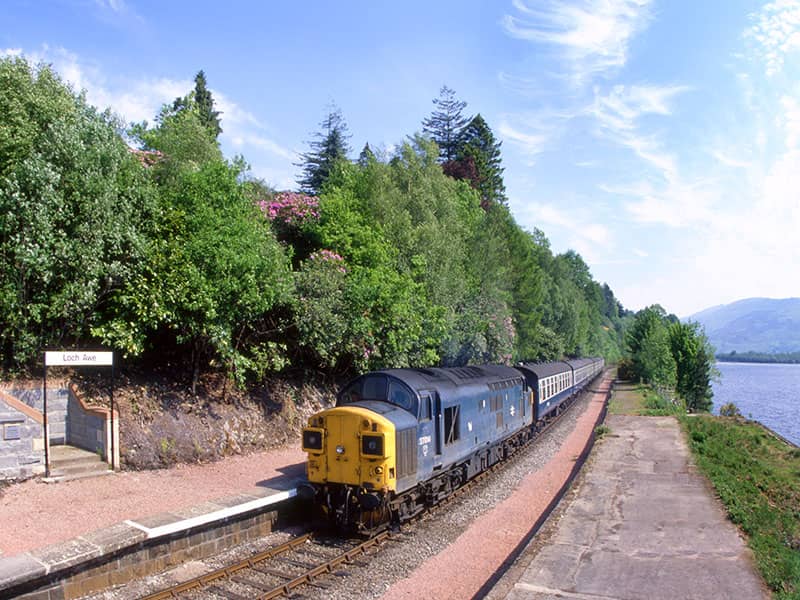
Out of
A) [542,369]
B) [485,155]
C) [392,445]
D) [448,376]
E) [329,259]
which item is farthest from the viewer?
[485,155]

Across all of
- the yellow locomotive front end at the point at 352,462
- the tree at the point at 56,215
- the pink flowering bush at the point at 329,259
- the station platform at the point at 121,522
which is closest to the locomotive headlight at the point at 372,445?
the yellow locomotive front end at the point at 352,462

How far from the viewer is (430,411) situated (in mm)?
12797

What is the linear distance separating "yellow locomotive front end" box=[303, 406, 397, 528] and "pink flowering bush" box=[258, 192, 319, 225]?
14144 mm

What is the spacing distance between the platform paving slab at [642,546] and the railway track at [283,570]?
315 centimetres

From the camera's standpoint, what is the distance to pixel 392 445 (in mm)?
11047

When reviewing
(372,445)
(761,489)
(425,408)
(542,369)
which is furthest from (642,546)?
(542,369)

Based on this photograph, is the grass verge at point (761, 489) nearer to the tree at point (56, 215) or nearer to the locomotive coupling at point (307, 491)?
the locomotive coupling at point (307, 491)

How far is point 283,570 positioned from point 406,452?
3.12 metres

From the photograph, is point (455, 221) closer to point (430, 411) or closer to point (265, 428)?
point (265, 428)

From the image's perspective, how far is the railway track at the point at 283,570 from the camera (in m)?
8.91

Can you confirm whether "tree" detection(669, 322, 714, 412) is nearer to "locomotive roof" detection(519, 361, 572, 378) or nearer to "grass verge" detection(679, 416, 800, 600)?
"grass verge" detection(679, 416, 800, 600)

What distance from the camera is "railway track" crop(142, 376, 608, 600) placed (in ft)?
29.2

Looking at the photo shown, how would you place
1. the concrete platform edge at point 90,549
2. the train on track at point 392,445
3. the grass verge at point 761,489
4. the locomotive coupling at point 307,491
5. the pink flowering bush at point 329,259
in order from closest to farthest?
the concrete platform edge at point 90,549 → the grass verge at point 761,489 → the train on track at point 392,445 → the locomotive coupling at point 307,491 → the pink flowering bush at point 329,259

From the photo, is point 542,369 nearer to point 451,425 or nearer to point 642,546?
point 451,425
